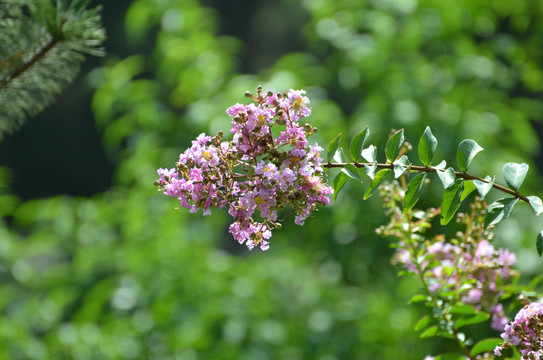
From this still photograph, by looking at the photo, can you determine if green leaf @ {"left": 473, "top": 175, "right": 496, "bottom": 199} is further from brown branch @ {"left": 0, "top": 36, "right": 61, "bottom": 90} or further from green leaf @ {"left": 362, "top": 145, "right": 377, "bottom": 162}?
brown branch @ {"left": 0, "top": 36, "right": 61, "bottom": 90}

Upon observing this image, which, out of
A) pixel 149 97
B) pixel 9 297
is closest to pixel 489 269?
pixel 149 97

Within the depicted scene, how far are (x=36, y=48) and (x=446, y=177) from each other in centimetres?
59

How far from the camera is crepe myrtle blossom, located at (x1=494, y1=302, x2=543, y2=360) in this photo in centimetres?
61

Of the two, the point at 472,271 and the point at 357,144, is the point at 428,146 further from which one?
the point at 472,271

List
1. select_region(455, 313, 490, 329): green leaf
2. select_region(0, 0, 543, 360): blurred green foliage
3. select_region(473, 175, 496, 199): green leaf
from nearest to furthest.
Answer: select_region(473, 175, 496, 199): green leaf < select_region(455, 313, 490, 329): green leaf < select_region(0, 0, 543, 360): blurred green foliage

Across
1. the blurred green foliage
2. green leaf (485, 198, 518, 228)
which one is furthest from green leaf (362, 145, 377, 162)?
the blurred green foliage

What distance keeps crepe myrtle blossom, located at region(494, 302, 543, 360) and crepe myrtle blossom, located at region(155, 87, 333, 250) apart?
0.71 feet

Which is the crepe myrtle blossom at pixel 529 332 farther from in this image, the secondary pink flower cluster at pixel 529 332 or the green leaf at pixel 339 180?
the green leaf at pixel 339 180

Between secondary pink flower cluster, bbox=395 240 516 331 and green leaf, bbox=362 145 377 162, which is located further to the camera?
secondary pink flower cluster, bbox=395 240 516 331

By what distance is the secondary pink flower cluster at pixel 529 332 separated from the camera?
606 millimetres

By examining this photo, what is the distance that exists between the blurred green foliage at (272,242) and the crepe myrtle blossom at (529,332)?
119 cm

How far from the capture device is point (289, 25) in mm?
4375

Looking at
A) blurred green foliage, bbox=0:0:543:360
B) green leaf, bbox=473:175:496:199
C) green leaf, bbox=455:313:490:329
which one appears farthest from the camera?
blurred green foliage, bbox=0:0:543:360

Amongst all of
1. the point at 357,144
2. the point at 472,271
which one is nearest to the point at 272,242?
the point at 472,271
